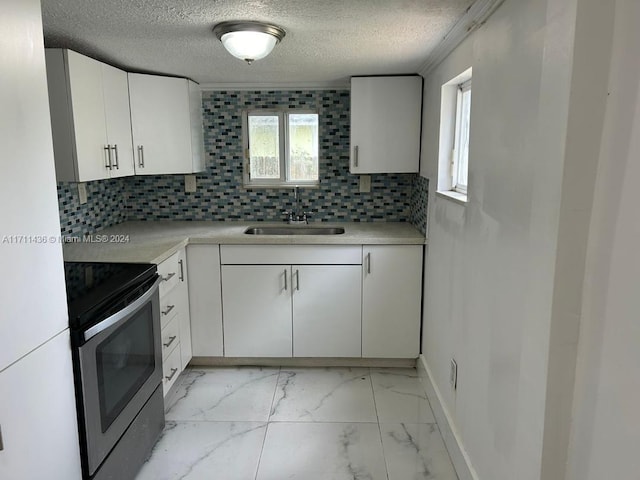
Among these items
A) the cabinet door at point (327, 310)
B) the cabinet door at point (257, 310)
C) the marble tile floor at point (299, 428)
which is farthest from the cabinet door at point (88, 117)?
the marble tile floor at point (299, 428)

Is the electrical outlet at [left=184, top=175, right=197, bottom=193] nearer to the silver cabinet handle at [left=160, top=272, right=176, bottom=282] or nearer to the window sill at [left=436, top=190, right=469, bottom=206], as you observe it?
the silver cabinet handle at [left=160, top=272, right=176, bottom=282]

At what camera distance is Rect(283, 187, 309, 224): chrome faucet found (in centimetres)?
347

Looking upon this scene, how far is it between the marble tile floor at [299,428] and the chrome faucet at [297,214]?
1075mm

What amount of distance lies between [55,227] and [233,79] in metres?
2.03

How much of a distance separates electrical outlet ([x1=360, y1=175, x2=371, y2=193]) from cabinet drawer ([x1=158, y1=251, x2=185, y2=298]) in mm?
1416

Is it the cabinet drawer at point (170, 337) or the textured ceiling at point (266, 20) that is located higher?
the textured ceiling at point (266, 20)

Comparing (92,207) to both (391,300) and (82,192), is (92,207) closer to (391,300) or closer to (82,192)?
(82,192)

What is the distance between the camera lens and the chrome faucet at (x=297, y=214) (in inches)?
137

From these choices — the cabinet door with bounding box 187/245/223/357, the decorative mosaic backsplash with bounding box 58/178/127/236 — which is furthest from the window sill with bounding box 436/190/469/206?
the decorative mosaic backsplash with bounding box 58/178/127/236

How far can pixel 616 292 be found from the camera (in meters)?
0.98

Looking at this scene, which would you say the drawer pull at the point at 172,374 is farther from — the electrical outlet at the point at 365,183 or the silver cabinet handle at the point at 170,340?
the electrical outlet at the point at 365,183

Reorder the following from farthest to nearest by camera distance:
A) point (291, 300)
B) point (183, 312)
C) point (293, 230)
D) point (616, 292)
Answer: point (293, 230) → point (291, 300) → point (183, 312) → point (616, 292)

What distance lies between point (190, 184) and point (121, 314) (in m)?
1.87

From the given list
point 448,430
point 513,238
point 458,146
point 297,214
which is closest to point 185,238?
point 297,214
